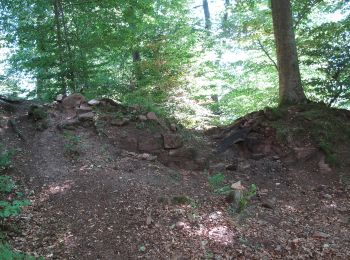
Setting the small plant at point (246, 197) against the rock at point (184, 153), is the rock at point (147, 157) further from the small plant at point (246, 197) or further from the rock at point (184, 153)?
the small plant at point (246, 197)

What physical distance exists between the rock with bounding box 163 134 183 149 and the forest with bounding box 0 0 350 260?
1.0 inches

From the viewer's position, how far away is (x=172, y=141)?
25.0 feet

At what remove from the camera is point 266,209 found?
5867 mm

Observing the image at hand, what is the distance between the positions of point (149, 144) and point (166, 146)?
40cm

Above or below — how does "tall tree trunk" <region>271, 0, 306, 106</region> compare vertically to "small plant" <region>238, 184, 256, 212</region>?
above

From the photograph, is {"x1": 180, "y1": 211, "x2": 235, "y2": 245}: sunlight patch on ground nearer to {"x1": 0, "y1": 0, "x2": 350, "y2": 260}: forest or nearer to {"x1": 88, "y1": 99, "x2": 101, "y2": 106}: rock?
{"x1": 0, "y1": 0, "x2": 350, "y2": 260}: forest

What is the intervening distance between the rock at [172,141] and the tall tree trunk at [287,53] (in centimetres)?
305

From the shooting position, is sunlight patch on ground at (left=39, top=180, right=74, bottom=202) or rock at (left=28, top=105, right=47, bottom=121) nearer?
sunlight patch on ground at (left=39, top=180, right=74, bottom=202)

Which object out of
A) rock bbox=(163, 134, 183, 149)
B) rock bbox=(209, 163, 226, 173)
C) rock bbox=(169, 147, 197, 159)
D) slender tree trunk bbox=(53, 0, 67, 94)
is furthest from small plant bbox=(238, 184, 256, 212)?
slender tree trunk bbox=(53, 0, 67, 94)

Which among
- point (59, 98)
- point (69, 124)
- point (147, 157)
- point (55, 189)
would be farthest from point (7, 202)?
point (59, 98)

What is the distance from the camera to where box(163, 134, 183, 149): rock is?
7574 millimetres

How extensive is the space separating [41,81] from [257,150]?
22.6ft

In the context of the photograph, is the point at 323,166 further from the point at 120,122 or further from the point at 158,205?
the point at 120,122

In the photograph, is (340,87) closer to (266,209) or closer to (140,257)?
(266,209)
